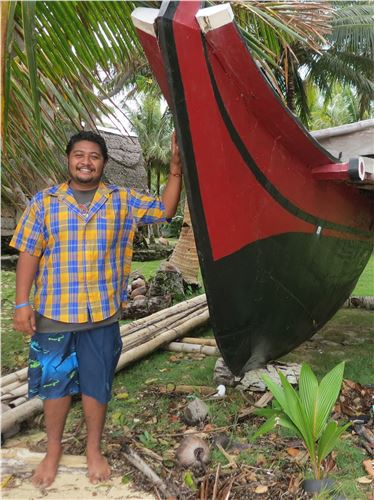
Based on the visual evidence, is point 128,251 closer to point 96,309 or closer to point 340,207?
point 96,309

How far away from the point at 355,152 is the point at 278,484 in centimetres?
224

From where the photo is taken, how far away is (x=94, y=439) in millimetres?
2262

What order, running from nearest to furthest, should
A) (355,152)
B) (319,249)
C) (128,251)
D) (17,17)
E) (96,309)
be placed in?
(17,17) < (96,309) < (128,251) < (355,152) < (319,249)

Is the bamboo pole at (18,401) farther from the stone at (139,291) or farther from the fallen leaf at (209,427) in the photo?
the stone at (139,291)

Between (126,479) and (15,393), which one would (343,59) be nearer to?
(15,393)

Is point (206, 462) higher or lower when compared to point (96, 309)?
lower

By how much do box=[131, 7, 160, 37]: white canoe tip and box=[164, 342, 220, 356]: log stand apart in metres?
2.99

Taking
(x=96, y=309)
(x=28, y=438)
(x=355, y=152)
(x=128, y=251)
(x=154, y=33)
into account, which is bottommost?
(x=28, y=438)

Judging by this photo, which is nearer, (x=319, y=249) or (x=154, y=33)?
(x=154, y=33)

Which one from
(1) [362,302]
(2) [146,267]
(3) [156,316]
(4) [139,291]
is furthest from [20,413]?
(2) [146,267]

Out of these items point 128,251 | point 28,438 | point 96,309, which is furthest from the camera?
point 28,438

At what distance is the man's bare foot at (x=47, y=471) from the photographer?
218cm

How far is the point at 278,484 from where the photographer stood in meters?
2.18

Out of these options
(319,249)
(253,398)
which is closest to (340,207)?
(319,249)
